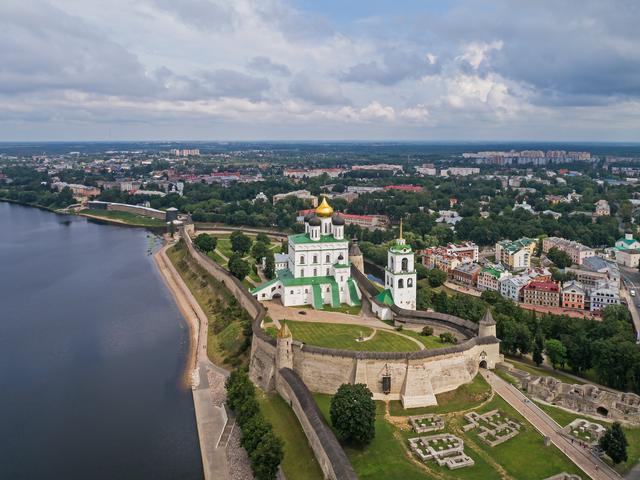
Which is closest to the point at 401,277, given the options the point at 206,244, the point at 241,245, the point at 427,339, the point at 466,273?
the point at 427,339

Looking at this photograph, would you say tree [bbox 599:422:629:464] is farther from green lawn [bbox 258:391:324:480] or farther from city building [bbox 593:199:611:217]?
city building [bbox 593:199:611:217]

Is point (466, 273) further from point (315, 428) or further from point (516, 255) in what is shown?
point (315, 428)

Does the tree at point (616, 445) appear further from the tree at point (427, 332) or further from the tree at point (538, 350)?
the tree at point (538, 350)

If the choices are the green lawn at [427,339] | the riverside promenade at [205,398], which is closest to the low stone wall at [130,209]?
the riverside promenade at [205,398]

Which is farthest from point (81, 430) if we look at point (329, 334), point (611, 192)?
point (611, 192)

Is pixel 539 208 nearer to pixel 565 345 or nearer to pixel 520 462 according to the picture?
pixel 565 345

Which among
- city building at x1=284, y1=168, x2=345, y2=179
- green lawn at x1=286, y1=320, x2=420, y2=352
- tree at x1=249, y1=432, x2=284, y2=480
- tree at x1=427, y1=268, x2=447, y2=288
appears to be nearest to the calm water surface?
tree at x1=249, y1=432, x2=284, y2=480
